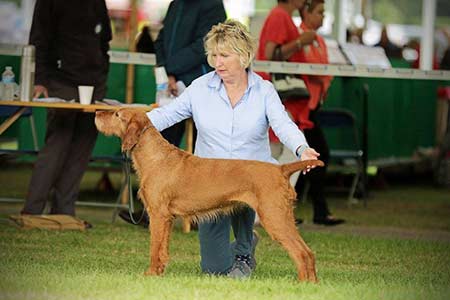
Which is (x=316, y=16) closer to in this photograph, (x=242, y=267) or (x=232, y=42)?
(x=232, y=42)

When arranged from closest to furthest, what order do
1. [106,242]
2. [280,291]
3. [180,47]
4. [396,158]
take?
[280,291]
[106,242]
[180,47]
[396,158]

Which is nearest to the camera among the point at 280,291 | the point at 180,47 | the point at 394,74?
the point at 280,291

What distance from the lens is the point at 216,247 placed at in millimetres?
8148

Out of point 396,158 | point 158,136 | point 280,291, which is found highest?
point 158,136

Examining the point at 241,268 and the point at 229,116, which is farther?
the point at 241,268

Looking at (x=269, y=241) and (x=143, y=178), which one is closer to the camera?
(x=143, y=178)

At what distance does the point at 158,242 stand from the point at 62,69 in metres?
3.53

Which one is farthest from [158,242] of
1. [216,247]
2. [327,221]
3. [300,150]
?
[327,221]

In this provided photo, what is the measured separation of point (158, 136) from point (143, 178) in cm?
27

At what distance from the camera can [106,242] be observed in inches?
391

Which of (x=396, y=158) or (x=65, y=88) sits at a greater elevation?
(x=65, y=88)

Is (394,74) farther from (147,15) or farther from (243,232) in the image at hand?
(147,15)

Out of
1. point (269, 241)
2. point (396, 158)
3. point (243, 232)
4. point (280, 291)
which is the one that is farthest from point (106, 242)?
point (396, 158)

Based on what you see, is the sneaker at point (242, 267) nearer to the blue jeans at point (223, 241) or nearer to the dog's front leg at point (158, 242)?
the blue jeans at point (223, 241)
